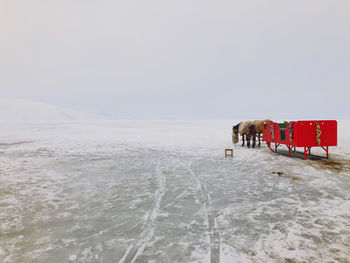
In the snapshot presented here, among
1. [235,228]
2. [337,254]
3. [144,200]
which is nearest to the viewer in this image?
[337,254]

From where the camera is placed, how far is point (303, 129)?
8.57m

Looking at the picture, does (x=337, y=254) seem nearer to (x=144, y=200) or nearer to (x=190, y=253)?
(x=190, y=253)

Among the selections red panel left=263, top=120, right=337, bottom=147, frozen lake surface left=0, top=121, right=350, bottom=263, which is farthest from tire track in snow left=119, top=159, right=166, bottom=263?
red panel left=263, top=120, right=337, bottom=147

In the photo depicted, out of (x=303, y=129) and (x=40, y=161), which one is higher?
(x=303, y=129)

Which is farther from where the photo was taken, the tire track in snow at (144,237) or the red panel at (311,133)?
the red panel at (311,133)

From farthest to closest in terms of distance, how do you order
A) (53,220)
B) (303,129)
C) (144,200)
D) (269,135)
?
(269,135)
(303,129)
(144,200)
(53,220)

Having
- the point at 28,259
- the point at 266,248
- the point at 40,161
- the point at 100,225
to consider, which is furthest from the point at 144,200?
the point at 40,161

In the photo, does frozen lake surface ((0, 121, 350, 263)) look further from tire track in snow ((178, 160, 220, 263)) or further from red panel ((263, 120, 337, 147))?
red panel ((263, 120, 337, 147))

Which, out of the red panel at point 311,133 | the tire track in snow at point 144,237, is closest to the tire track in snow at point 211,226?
the tire track in snow at point 144,237

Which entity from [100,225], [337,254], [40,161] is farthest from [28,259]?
[40,161]

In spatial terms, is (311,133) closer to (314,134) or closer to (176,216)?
(314,134)

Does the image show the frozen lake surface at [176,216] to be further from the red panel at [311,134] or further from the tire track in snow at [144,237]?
the red panel at [311,134]

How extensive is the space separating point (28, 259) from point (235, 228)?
2.66 metres

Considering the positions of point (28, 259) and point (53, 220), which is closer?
point (28, 259)
